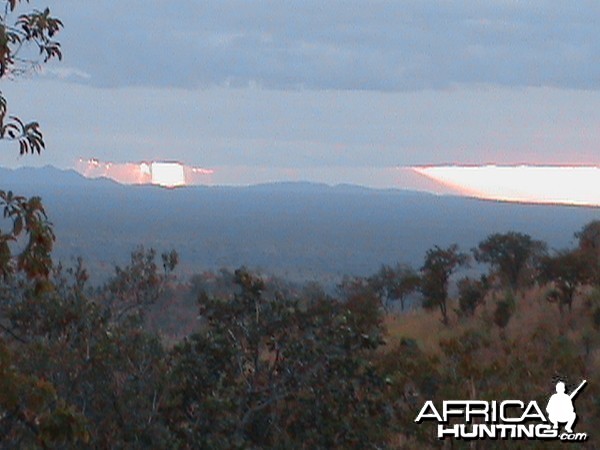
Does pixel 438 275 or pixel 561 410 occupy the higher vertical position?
pixel 438 275

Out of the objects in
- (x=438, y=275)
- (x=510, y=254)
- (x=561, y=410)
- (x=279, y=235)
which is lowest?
(x=279, y=235)

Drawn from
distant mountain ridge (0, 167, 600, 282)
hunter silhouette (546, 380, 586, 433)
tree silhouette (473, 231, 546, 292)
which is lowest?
distant mountain ridge (0, 167, 600, 282)

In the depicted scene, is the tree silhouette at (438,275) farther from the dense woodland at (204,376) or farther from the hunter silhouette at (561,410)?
the hunter silhouette at (561,410)

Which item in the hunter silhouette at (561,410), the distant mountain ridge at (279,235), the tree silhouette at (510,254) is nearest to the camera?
the hunter silhouette at (561,410)

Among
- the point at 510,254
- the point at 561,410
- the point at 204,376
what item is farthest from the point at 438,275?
the point at 204,376

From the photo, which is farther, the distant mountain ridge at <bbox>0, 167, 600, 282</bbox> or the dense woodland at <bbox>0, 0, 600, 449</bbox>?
the distant mountain ridge at <bbox>0, 167, 600, 282</bbox>

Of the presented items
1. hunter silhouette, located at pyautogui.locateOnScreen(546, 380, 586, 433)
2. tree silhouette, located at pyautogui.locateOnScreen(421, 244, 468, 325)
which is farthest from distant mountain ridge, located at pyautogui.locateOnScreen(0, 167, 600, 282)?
hunter silhouette, located at pyautogui.locateOnScreen(546, 380, 586, 433)

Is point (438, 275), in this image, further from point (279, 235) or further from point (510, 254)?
point (279, 235)

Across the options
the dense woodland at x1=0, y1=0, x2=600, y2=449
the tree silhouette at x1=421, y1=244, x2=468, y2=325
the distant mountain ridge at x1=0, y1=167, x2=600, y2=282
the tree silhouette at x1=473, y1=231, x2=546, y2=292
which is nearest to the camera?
the dense woodland at x1=0, y1=0, x2=600, y2=449

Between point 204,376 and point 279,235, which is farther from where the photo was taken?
point 279,235

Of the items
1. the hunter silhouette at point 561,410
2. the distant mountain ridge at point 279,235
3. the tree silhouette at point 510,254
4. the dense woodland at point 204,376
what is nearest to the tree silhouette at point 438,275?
the tree silhouette at point 510,254

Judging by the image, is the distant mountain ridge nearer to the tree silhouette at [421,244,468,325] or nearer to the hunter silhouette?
the tree silhouette at [421,244,468,325]

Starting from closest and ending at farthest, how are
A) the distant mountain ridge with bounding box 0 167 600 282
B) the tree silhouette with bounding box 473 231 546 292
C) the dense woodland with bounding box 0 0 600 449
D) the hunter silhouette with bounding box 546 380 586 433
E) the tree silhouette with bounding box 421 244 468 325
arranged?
the dense woodland with bounding box 0 0 600 449 → the hunter silhouette with bounding box 546 380 586 433 → the tree silhouette with bounding box 421 244 468 325 → the tree silhouette with bounding box 473 231 546 292 → the distant mountain ridge with bounding box 0 167 600 282

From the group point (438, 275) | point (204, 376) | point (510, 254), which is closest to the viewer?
point (204, 376)
